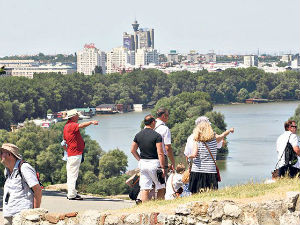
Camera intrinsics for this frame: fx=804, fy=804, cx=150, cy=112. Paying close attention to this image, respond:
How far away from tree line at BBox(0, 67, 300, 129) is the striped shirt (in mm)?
73242

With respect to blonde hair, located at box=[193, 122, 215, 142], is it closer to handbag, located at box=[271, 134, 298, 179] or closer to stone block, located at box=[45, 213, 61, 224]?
handbag, located at box=[271, 134, 298, 179]

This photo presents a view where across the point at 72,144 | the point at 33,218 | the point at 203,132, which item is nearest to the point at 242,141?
the point at 72,144

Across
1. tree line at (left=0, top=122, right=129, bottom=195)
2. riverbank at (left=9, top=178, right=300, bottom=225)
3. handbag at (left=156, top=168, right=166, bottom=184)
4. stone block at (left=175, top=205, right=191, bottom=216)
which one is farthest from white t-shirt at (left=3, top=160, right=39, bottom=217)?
tree line at (left=0, top=122, right=129, bottom=195)

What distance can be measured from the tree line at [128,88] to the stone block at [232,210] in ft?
244

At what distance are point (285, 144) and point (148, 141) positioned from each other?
1331 millimetres

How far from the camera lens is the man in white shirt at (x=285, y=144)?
25.1 feet

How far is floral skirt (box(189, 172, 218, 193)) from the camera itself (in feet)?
24.1

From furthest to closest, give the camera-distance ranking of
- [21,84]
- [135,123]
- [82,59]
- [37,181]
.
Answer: [82,59] < [21,84] < [135,123] < [37,181]

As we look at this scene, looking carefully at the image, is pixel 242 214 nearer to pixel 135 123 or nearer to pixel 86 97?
pixel 135 123

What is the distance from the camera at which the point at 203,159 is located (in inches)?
289

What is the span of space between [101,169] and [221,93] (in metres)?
78.6

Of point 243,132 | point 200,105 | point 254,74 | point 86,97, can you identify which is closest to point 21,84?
point 86,97

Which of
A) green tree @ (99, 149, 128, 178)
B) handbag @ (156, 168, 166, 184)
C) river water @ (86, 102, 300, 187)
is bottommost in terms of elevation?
river water @ (86, 102, 300, 187)

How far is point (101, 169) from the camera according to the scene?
3919 centimetres
